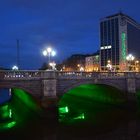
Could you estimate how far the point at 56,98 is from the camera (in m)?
31.0

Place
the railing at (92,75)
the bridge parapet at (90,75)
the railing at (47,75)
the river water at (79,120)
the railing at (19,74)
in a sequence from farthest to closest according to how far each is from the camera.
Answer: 1. the railing at (92,75)
2. the bridge parapet at (90,75)
3. the railing at (47,75)
4. the railing at (19,74)
5. the river water at (79,120)

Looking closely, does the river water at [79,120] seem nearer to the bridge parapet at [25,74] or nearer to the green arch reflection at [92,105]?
the green arch reflection at [92,105]

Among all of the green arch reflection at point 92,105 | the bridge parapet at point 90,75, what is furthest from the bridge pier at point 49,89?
the green arch reflection at point 92,105

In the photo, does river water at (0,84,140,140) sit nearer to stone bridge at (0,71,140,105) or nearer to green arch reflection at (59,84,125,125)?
green arch reflection at (59,84,125,125)

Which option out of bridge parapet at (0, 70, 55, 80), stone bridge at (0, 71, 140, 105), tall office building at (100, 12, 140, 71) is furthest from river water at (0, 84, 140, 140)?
tall office building at (100, 12, 140, 71)

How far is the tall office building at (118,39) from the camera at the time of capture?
131 metres

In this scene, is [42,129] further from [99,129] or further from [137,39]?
[137,39]

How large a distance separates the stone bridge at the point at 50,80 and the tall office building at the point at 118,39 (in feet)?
297

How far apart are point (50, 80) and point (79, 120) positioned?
574 cm

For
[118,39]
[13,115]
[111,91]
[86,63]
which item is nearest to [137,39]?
[118,39]

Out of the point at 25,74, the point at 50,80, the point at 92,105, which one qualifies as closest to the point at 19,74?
the point at 25,74

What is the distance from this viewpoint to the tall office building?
130625 mm

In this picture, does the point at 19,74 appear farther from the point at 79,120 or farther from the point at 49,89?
the point at 79,120

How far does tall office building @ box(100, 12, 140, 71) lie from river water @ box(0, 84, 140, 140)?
85680mm
